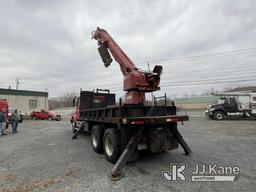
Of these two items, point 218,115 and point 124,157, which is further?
point 218,115

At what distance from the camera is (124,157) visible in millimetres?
4289

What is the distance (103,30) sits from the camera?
9.00 meters

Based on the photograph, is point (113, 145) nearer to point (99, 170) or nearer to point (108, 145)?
point (108, 145)

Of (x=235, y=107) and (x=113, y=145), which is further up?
(x=235, y=107)

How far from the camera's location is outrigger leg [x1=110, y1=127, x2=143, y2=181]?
4.05m

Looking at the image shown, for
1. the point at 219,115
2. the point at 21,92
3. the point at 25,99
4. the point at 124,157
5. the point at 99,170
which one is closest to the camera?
the point at 124,157

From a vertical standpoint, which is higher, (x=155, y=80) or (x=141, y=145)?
(x=155, y=80)

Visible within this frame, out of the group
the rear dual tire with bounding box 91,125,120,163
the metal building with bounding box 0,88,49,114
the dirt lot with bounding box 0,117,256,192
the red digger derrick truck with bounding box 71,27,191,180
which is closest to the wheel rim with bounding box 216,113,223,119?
the dirt lot with bounding box 0,117,256,192

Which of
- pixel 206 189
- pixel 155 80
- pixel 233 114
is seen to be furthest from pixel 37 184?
pixel 233 114

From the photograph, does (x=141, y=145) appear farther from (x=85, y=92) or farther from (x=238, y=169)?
(x=85, y=92)

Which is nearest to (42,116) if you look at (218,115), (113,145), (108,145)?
(218,115)

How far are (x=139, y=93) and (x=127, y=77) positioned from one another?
77 centimetres

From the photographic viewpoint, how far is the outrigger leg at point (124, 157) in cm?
405

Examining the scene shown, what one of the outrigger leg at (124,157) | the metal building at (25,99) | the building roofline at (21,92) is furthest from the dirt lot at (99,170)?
the building roofline at (21,92)
